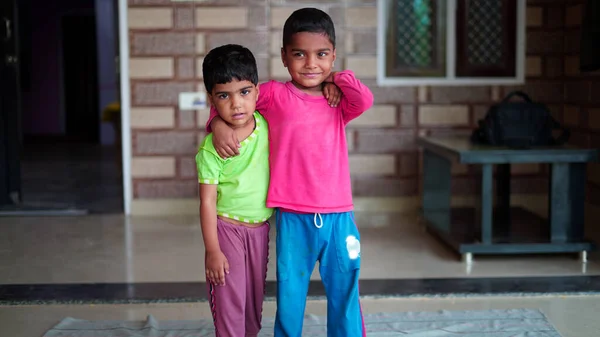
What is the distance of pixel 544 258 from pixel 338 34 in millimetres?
2172

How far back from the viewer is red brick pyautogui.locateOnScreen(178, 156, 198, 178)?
519 centimetres

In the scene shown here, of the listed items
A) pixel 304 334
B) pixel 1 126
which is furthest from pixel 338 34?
pixel 304 334

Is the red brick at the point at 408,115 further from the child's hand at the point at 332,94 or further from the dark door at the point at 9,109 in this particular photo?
the child's hand at the point at 332,94

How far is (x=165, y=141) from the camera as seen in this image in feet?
17.0

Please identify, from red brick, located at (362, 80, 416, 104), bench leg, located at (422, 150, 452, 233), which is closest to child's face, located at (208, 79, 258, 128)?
bench leg, located at (422, 150, 452, 233)

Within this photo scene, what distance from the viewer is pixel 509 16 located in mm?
5098

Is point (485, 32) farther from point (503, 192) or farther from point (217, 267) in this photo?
point (217, 267)

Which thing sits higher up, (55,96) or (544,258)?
(55,96)

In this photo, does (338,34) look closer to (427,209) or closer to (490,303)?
(427,209)

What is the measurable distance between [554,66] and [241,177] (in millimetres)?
3713

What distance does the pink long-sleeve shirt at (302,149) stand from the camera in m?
2.10

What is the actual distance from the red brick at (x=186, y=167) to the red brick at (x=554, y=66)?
259 centimetres

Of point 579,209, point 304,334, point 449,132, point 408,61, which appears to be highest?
point 408,61

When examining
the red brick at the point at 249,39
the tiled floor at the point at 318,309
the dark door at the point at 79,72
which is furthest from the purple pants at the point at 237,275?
the dark door at the point at 79,72
